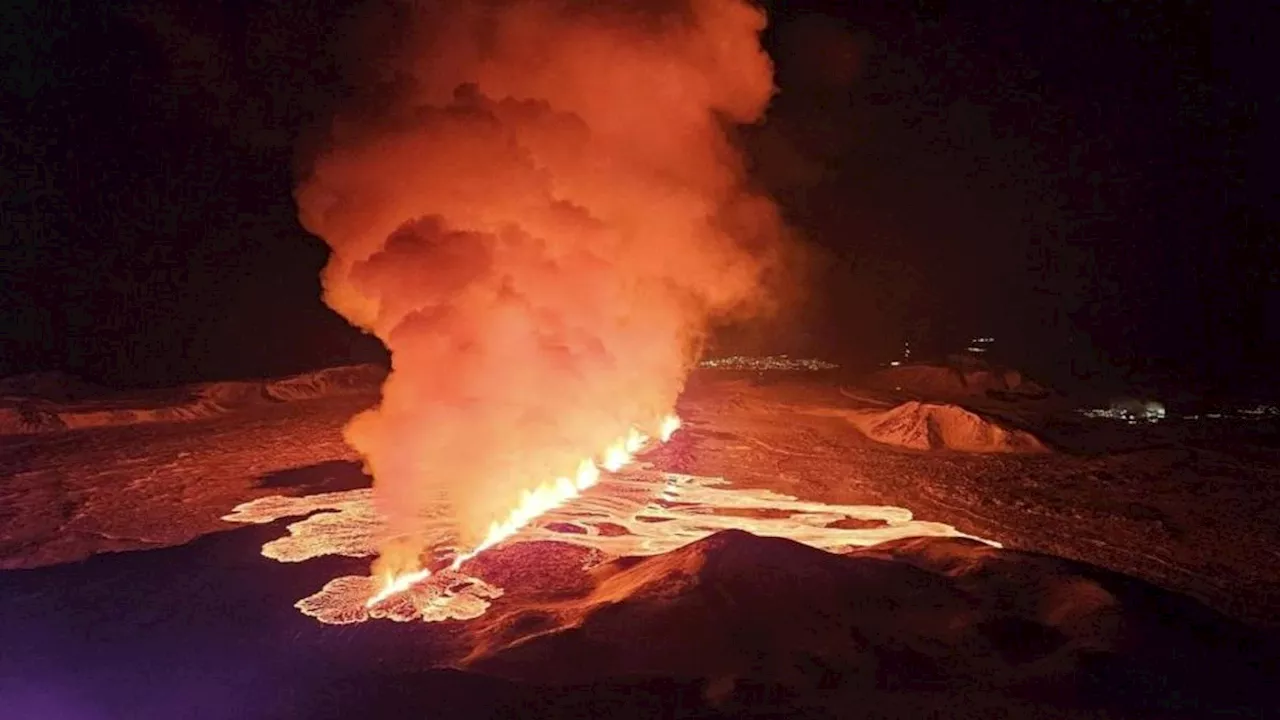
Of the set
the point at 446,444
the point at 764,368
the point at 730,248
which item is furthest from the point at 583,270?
the point at 764,368

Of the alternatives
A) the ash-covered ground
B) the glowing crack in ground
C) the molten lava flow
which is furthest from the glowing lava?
the ash-covered ground

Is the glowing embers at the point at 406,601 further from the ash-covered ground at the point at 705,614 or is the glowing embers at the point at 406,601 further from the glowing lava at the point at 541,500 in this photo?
the ash-covered ground at the point at 705,614

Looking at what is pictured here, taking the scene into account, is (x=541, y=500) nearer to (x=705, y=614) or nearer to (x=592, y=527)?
(x=592, y=527)

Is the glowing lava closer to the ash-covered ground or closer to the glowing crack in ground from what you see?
the glowing crack in ground

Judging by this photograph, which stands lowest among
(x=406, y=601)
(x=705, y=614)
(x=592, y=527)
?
(x=406, y=601)

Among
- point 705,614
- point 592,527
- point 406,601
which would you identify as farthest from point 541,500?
point 705,614

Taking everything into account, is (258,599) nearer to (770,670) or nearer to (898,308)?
(770,670)

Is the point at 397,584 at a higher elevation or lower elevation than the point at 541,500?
lower
